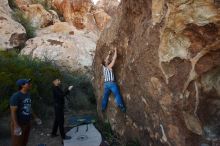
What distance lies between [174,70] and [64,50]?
985 centimetres

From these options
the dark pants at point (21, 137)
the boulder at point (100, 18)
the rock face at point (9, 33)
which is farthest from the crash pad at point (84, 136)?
the boulder at point (100, 18)

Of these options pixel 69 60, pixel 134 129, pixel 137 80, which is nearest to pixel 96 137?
pixel 134 129

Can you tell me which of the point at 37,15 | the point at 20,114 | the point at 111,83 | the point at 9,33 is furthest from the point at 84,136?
the point at 37,15

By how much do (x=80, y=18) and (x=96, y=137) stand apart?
1408 cm

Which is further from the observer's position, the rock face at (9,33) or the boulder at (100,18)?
the boulder at (100,18)

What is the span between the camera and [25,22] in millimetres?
20719

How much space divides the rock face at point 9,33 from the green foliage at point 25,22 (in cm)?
123

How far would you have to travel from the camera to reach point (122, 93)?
981 centimetres

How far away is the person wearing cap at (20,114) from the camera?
7.21 meters

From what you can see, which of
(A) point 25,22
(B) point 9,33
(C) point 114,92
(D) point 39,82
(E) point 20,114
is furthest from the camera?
(A) point 25,22

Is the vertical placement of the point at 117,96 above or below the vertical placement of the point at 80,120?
above

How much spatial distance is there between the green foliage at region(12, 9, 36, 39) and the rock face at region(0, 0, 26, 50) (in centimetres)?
123

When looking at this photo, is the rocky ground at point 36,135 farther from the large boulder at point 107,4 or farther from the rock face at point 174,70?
the large boulder at point 107,4

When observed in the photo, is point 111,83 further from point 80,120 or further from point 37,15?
point 37,15
